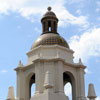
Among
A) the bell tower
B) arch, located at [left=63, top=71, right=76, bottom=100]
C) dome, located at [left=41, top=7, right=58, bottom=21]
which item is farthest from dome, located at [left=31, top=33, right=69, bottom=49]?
arch, located at [left=63, top=71, right=76, bottom=100]

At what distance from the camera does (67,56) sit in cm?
4350

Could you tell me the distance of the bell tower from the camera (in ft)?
133

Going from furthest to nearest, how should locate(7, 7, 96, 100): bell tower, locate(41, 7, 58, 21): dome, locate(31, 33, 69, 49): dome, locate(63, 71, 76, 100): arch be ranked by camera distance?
locate(41, 7, 58, 21): dome → locate(31, 33, 69, 49): dome → locate(63, 71, 76, 100): arch → locate(7, 7, 96, 100): bell tower

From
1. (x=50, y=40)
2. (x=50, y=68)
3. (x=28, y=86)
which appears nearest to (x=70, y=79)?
(x=50, y=68)

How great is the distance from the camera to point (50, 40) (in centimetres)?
4338

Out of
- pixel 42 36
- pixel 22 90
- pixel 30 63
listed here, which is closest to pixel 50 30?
pixel 42 36

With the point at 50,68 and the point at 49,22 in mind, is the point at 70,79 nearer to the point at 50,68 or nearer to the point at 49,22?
the point at 50,68

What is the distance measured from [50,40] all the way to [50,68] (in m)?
3.54

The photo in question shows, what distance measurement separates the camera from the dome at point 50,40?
43.3 meters

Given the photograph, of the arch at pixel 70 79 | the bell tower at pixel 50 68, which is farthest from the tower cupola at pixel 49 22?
the arch at pixel 70 79

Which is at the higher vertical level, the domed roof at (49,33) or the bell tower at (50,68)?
the domed roof at (49,33)

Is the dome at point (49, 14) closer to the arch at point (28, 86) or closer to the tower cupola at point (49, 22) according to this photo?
the tower cupola at point (49, 22)

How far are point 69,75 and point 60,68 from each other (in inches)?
102

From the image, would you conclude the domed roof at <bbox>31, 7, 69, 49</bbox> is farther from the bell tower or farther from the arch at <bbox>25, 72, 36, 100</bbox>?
the arch at <bbox>25, 72, 36, 100</bbox>
